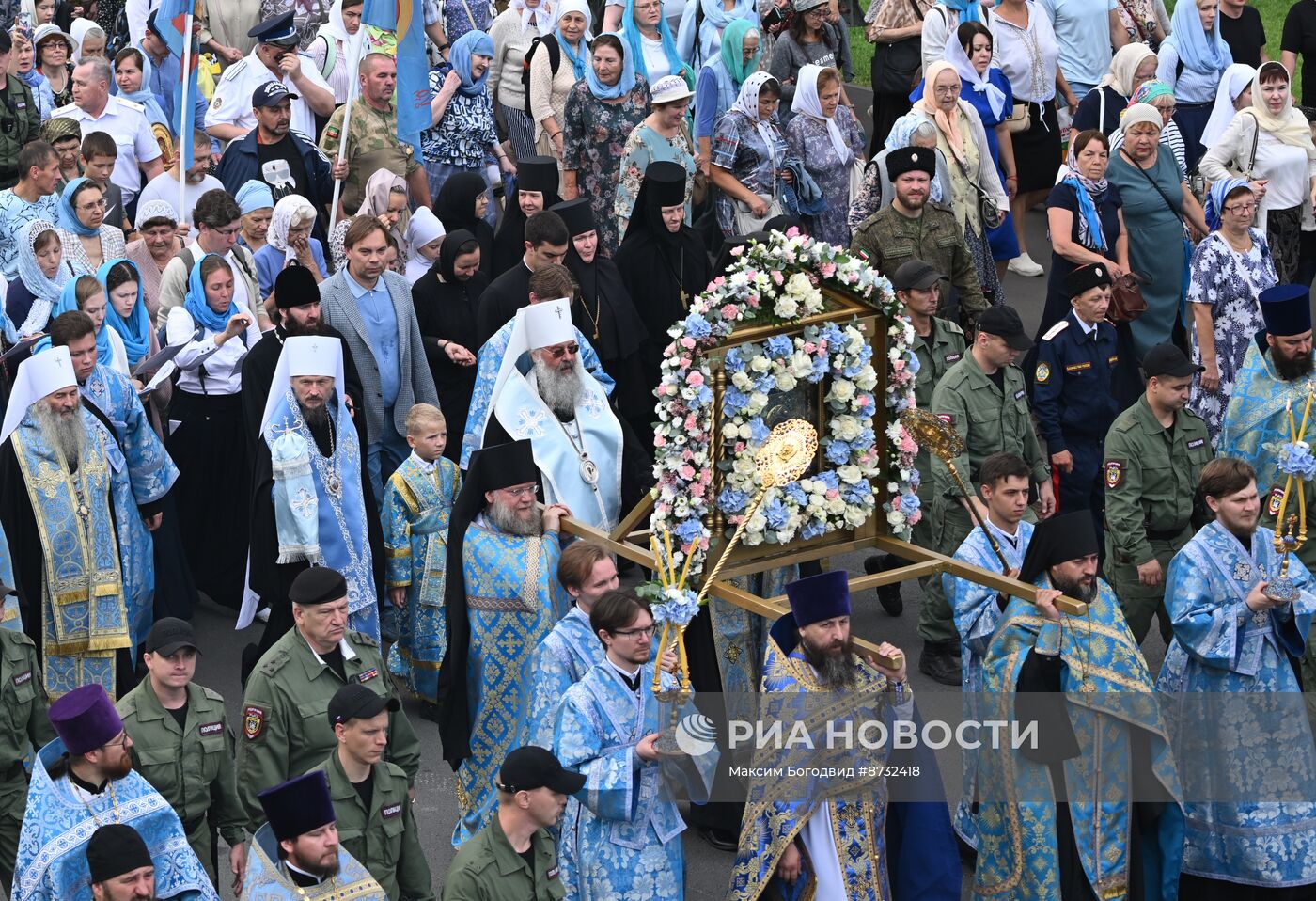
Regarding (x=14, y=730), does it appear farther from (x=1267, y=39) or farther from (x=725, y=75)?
(x=1267, y=39)

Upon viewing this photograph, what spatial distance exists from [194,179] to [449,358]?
2670 millimetres

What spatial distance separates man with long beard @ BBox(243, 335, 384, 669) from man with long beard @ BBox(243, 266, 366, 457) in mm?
382

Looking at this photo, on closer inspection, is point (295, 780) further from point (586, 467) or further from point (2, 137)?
point (2, 137)

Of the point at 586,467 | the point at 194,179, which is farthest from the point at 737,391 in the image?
the point at 194,179

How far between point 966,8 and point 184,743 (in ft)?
31.1

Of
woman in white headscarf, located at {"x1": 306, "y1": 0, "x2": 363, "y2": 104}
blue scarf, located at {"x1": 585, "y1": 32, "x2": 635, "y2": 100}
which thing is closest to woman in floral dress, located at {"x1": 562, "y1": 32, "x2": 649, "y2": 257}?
blue scarf, located at {"x1": 585, "y1": 32, "x2": 635, "y2": 100}

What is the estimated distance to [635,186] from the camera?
12891mm

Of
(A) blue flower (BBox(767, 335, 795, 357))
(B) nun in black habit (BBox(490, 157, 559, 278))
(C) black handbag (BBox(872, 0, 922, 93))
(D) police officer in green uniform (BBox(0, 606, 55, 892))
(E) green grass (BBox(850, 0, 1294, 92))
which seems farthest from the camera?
(E) green grass (BBox(850, 0, 1294, 92))

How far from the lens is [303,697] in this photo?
7.82 metres

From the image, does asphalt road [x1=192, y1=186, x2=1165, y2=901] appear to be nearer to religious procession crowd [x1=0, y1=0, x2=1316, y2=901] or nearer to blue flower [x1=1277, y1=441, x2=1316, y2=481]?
religious procession crowd [x1=0, y1=0, x2=1316, y2=901]

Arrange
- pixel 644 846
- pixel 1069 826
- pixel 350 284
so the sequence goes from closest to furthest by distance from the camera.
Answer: pixel 644 846
pixel 1069 826
pixel 350 284

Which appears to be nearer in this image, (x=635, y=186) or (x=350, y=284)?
(x=350, y=284)

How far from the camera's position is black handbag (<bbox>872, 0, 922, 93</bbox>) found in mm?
15648

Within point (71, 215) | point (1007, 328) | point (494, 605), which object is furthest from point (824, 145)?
point (494, 605)
